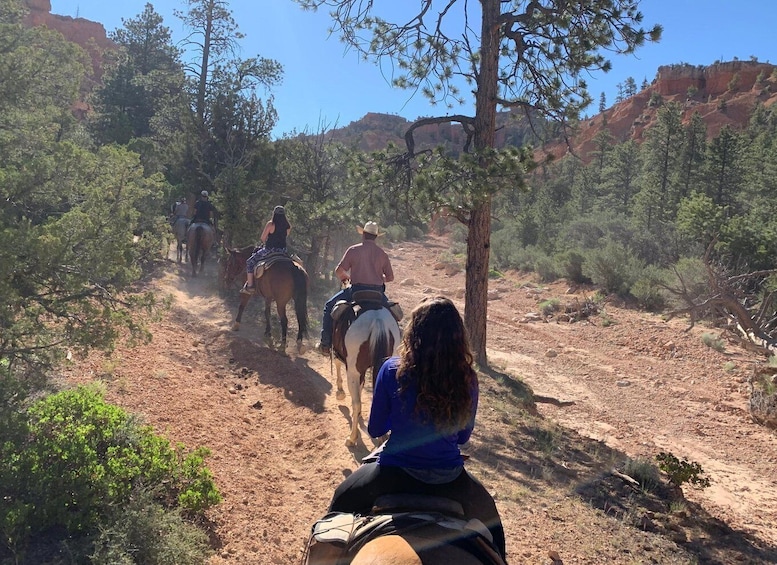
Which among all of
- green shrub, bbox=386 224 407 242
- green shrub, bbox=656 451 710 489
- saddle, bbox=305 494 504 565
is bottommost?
green shrub, bbox=656 451 710 489

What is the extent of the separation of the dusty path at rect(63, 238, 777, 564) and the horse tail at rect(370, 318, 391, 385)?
1.06m

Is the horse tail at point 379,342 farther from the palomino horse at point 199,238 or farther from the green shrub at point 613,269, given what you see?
the green shrub at point 613,269

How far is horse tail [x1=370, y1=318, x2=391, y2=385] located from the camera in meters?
5.95

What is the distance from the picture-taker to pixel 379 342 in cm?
599

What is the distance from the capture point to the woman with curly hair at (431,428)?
264 cm

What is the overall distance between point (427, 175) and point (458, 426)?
224 inches

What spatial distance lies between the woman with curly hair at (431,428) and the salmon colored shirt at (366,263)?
405cm

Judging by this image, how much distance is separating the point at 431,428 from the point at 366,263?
13.9ft

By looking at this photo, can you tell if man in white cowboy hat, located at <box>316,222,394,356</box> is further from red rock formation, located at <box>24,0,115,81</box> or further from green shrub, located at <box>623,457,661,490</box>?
red rock formation, located at <box>24,0,115,81</box>

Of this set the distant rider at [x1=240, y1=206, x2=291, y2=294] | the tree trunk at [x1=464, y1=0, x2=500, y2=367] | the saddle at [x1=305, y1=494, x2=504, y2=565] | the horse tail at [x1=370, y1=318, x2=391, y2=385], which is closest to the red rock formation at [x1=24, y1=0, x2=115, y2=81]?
the distant rider at [x1=240, y1=206, x2=291, y2=294]

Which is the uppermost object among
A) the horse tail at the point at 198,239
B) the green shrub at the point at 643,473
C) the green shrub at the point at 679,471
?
the horse tail at the point at 198,239

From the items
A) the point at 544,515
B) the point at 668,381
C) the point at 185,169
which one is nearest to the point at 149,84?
the point at 185,169

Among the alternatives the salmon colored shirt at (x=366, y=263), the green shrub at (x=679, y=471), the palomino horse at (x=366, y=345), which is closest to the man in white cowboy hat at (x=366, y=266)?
the salmon colored shirt at (x=366, y=263)

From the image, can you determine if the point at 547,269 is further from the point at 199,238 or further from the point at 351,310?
the point at 351,310
